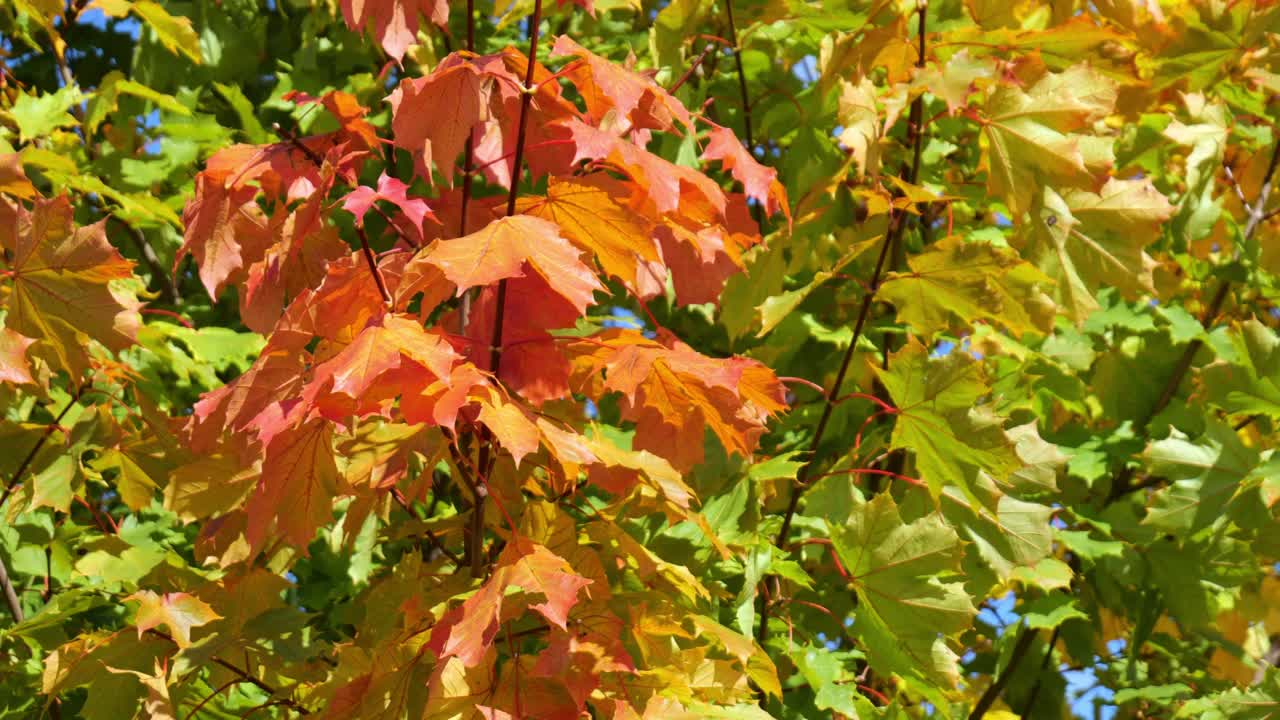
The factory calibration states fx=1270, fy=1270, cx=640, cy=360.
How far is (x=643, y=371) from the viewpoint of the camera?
175cm

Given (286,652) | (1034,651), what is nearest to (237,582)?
(286,652)

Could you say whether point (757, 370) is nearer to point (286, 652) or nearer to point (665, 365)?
point (665, 365)

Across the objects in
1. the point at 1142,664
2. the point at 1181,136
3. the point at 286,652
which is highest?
the point at 1181,136

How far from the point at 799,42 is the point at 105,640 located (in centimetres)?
199

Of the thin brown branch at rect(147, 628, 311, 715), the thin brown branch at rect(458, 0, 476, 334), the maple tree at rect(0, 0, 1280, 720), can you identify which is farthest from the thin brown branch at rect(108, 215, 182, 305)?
the thin brown branch at rect(458, 0, 476, 334)

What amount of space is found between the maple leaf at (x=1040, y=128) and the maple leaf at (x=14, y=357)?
170 cm

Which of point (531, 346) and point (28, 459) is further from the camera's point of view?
point (28, 459)

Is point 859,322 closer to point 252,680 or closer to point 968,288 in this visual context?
point 968,288

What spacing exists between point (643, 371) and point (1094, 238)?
114cm

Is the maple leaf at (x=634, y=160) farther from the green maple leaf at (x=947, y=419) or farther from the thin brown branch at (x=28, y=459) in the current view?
the thin brown branch at (x=28, y=459)

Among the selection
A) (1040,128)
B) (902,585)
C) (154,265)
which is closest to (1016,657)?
(902,585)

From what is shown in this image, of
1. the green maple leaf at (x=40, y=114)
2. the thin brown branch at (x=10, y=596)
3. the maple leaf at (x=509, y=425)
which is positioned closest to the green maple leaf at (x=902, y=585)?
the maple leaf at (x=509, y=425)

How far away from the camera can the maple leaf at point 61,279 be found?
216 centimetres

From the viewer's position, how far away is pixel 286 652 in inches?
87.7
